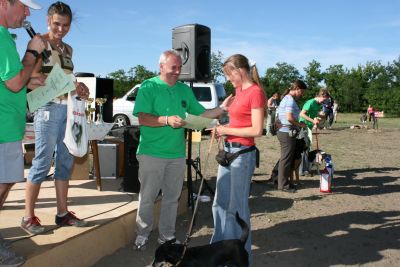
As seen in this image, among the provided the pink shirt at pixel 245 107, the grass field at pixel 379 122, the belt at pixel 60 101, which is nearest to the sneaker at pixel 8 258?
the belt at pixel 60 101

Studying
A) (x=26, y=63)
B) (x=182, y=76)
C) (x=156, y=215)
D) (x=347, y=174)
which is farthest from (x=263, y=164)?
(x=26, y=63)

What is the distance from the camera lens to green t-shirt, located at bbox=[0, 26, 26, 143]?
2.20 m

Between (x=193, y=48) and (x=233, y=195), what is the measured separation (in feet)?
8.41

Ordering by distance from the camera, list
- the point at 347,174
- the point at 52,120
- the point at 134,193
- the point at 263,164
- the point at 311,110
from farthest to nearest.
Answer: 1. the point at 263,164
2. the point at 347,174
3. the point at 311,110
4. the point at 134,193
5. the point at 52,120

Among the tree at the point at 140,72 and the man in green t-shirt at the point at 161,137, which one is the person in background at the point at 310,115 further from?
the tree at the point at 140,72

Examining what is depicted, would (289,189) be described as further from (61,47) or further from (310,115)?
(61,47)

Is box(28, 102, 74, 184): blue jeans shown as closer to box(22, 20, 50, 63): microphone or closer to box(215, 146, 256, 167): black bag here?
box(22, 20, 50, 63): microphone

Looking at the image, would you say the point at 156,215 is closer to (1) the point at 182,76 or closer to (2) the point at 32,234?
(2) the point at 32,234

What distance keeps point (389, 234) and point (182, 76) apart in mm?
3094

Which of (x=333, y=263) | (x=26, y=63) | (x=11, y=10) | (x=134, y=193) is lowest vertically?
(x=333, y=263)

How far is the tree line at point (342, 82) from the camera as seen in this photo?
36875 mm

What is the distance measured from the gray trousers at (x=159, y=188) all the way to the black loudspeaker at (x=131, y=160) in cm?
108

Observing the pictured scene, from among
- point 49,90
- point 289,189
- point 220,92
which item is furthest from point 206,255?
point 220,92

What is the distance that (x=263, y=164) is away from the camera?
348 inches
